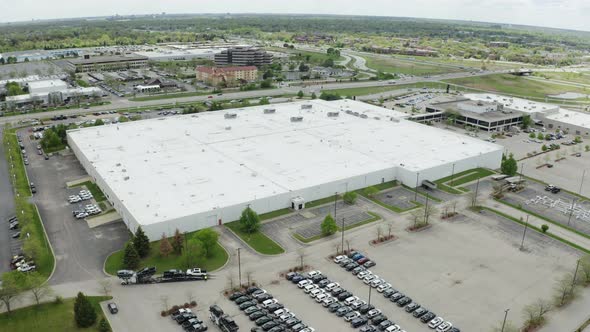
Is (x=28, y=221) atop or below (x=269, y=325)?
atop

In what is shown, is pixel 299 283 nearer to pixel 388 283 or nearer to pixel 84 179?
pixel 388 283

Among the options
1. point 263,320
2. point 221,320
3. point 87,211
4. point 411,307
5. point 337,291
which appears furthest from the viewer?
point 87,211

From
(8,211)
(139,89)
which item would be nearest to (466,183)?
(8,211)

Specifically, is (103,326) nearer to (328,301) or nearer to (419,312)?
(328,301)

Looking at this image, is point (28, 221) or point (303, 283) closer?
point (303, 283)

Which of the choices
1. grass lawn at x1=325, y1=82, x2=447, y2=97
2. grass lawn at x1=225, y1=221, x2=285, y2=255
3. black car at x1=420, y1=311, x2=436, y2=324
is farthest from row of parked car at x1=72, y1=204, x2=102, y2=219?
grass lawn at x1=325, y1=82, x2=447, y2=97

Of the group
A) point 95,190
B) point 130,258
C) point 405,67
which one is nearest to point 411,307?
point 130,258

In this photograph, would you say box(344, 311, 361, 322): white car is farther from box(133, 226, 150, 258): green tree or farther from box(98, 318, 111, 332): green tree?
box(133, 226, 150, 258): green tree
